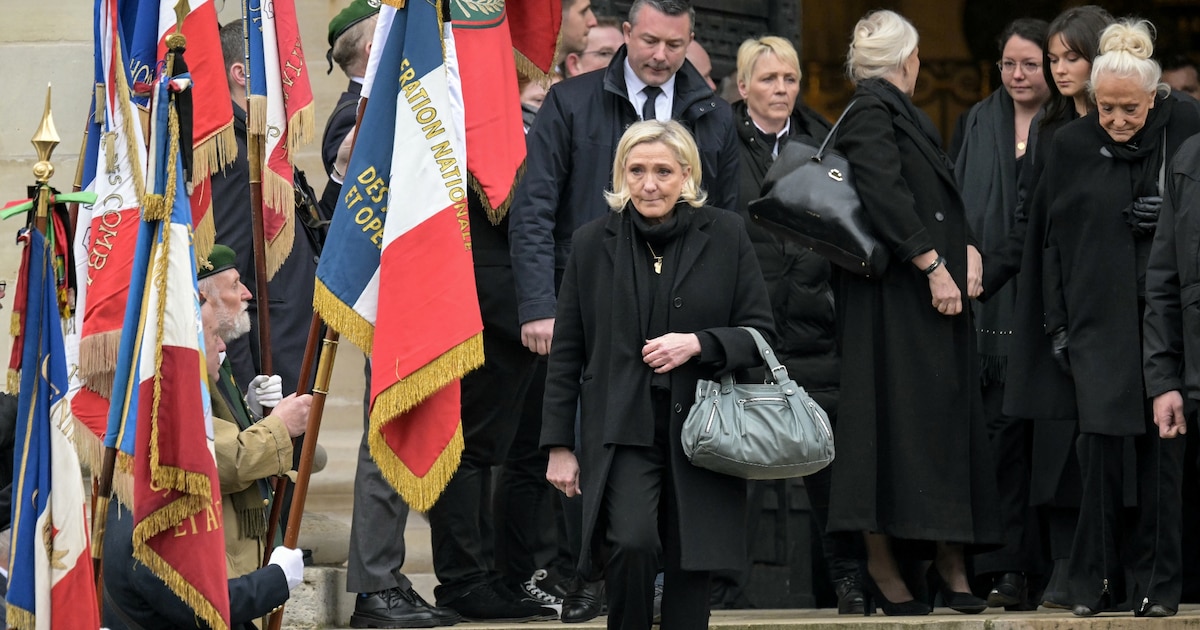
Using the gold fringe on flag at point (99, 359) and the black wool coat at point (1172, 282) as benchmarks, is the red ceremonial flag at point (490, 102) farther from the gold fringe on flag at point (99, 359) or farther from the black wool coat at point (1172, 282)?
the black wool coat at point (1172, 282)

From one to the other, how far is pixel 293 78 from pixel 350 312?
1.27 m

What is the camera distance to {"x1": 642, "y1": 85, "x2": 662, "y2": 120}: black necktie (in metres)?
8.03

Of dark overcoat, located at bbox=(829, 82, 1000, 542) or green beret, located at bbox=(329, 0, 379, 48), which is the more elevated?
green beret, located at bbox=(329, 0, 379, 48)

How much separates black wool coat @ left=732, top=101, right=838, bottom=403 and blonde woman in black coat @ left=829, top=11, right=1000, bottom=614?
582 mm

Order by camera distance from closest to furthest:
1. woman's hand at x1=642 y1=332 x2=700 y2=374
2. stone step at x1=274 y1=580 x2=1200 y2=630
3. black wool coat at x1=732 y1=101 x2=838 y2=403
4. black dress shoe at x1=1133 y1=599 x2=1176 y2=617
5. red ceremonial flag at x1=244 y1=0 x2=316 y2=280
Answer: woman's hand at x1=642 y1=332 x2=700 y2=374
red ceremonial flag at x1=244 y1=0 x2=316 y2=280
stone step at x1=274 y1=580 x2=1200 y2=630
black dress shoe at x1=1133 y1=599 x2=1176 y2=617
black wool coat at x1=732 y1=101 x2=838 y2=403

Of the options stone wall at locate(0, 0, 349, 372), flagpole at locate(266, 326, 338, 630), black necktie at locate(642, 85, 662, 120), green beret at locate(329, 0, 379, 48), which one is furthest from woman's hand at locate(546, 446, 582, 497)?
stone wall at locate(0, 0, 349, 372)

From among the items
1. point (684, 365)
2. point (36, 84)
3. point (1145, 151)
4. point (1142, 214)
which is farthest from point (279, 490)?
point (1145, 151)

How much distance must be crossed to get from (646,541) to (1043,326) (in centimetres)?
242

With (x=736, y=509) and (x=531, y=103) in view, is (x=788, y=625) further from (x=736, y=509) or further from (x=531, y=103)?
(x=531, y=103)

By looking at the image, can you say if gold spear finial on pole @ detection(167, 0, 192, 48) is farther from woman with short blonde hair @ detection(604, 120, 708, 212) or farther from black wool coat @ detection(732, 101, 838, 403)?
black wool coat @ detection(732, 101, 838, 403)

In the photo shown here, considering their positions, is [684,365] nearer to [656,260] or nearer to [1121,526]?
[656,260]

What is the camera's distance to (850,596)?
822 centimetres

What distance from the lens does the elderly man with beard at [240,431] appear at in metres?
5.91

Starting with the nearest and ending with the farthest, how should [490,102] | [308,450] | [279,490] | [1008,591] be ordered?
[308,450]
[279,490]
[490,102]
[1008,591]
